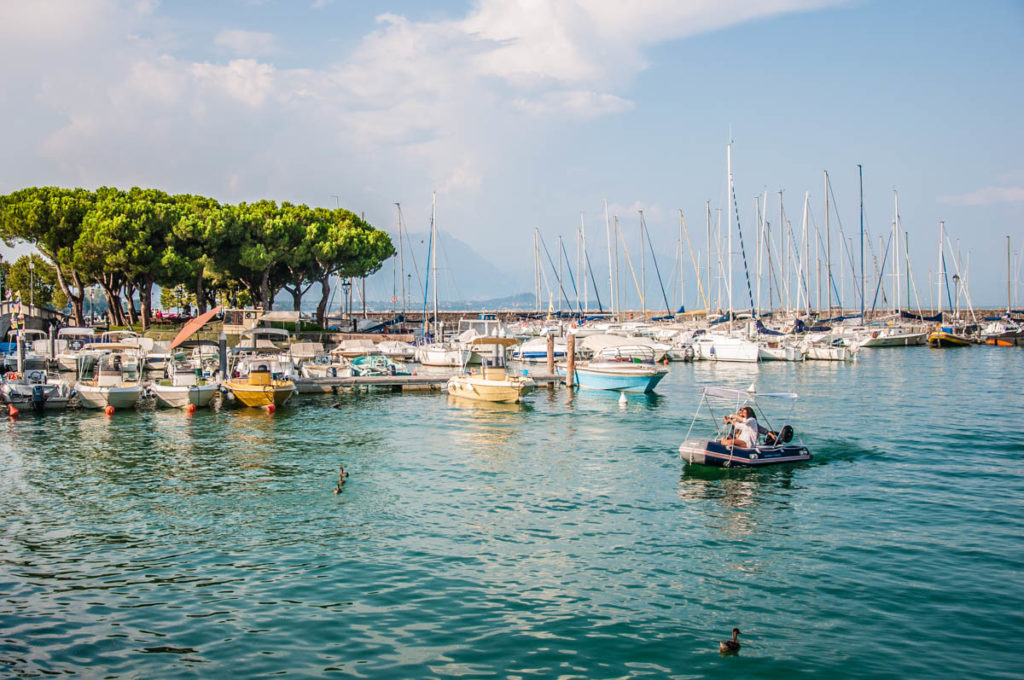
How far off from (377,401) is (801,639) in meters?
32.9

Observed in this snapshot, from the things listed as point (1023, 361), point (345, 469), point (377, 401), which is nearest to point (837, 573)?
point (345, 469)

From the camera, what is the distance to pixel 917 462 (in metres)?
24.9

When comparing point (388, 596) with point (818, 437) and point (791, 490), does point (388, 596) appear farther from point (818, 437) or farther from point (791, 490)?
Result: point (818, 437)

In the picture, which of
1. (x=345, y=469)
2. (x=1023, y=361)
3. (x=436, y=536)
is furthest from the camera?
(x=1023, y=361)

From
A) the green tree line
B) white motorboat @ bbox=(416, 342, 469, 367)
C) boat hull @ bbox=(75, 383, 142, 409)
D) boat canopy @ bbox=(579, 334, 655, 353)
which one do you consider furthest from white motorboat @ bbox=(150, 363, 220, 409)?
the green tree line

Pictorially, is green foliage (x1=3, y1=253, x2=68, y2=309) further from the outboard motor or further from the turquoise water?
the turquoise water

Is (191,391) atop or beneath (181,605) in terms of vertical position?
atop

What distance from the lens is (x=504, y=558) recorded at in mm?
15352

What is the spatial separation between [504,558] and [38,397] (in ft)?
100.0

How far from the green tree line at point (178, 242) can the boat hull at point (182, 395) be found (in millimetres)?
31873

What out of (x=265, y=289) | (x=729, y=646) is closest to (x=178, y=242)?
(x=265, y=289)

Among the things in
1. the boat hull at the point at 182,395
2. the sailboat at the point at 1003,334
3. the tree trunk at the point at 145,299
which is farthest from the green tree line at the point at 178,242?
the sailboat at the point at 1003,334

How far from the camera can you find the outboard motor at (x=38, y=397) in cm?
3591

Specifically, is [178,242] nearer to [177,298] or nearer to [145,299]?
[145,299]
